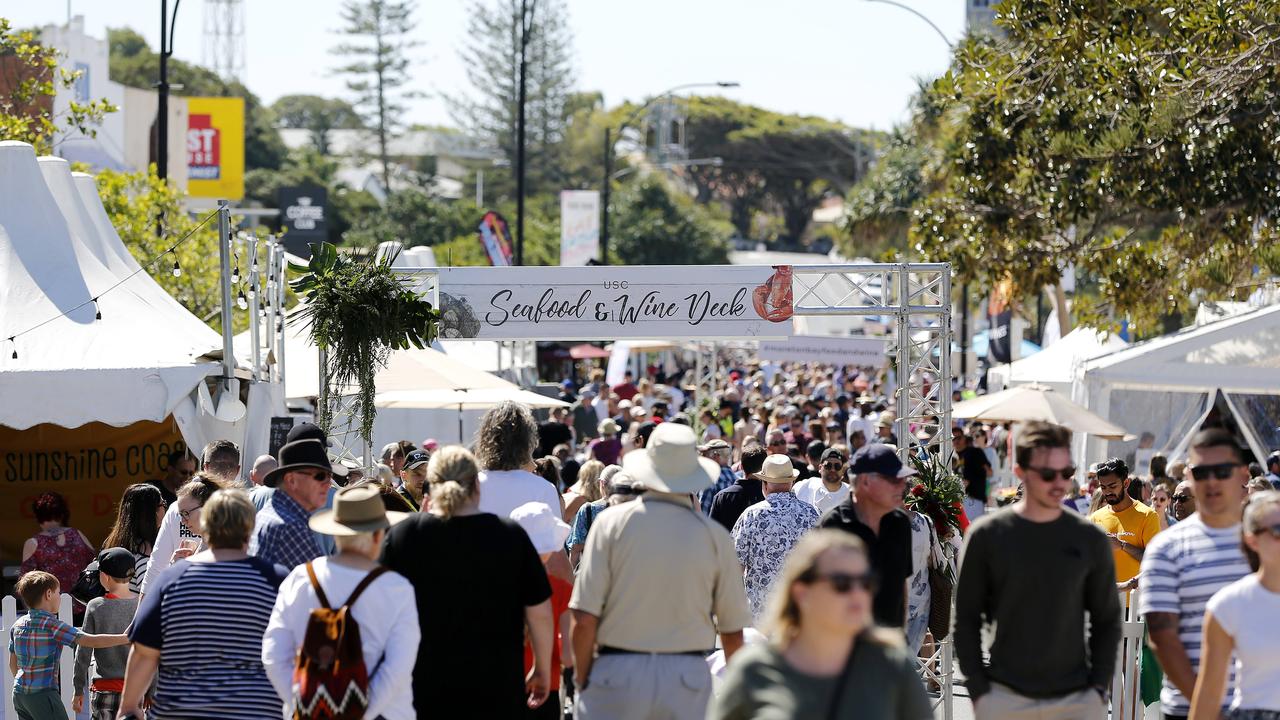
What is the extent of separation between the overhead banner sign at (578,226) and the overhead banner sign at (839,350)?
986 centimetres

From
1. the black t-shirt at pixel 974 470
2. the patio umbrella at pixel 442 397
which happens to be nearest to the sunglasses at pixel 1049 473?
the patio umbrella at pixel 442 397

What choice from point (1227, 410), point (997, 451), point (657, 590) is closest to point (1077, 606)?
point (657, 590)

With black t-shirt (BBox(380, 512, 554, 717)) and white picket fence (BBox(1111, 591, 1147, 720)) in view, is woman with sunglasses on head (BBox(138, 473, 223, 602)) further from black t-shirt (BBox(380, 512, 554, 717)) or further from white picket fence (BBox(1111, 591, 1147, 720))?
white picket fence (BBox(1111, 591, 1147, 720))

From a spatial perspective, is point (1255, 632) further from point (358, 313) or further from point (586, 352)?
point (586, 352)

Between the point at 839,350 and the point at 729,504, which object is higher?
the point at 839,350

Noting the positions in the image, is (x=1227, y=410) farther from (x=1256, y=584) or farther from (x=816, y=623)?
(x=816, y=623)

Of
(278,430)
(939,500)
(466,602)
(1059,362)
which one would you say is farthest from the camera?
(1059,362)

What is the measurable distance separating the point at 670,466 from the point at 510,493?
1.27 meters

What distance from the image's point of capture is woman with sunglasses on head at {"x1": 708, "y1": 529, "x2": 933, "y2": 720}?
3.99 metres

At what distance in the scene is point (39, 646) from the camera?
27.3 feet

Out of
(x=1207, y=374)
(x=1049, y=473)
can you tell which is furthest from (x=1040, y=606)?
(x=1207, y=374)

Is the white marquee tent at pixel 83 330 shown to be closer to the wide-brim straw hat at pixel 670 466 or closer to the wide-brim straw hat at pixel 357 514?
the wide-brim straw hat at pixel 670 466

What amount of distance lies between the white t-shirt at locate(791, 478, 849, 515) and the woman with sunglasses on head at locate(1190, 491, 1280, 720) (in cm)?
568

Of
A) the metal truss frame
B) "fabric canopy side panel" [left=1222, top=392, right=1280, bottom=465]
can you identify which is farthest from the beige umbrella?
"fabric canopy side panel" [left=1222, top=392, right=1280, bottom=465]
